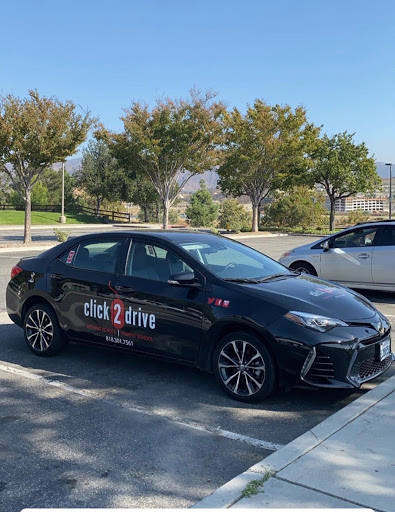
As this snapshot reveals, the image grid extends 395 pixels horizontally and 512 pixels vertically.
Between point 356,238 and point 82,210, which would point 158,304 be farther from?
point 82,210

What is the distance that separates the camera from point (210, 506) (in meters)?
3.11

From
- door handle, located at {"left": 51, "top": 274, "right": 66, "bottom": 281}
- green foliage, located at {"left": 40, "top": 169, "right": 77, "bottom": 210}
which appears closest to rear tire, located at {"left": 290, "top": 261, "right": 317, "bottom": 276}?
door handle, located at {"left": 51, "top": 274, "right": 66, "bottom": 281}

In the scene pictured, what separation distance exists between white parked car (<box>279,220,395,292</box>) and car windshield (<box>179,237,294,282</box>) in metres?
4.60

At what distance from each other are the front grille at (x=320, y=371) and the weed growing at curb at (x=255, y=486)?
1423mm

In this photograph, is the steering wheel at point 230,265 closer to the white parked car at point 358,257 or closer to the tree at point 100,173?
the white parked car at point 358,257

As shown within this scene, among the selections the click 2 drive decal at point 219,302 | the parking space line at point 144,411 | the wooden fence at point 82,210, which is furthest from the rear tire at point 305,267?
the wooden fence at point 82,210

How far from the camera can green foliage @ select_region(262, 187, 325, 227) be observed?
4800 centimetres

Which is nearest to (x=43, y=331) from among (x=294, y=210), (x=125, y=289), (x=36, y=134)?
(x=125, y=289)

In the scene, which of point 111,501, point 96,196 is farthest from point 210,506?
point 96,196

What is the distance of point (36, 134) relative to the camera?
22.6 meters

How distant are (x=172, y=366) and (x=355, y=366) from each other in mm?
2170

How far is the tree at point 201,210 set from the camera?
58.4 m

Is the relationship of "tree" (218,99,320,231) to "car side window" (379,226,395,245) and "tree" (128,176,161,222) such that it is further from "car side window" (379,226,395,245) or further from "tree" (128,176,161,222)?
"car side window" (379,226,395,245)

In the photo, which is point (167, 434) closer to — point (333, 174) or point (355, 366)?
point (355, 366)
